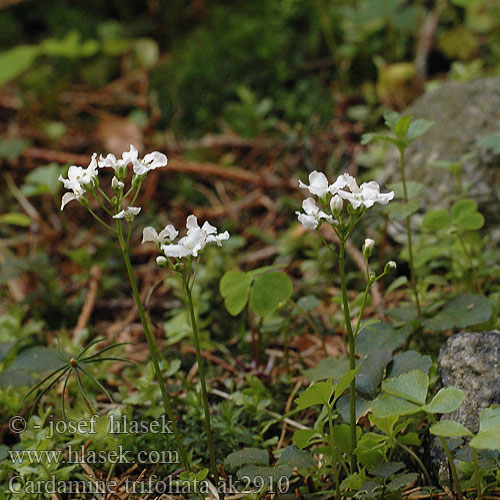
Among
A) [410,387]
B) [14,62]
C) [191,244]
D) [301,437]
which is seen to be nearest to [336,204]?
[191,244]

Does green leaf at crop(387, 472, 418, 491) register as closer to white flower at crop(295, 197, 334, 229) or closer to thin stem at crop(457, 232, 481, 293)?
white flower at crop(295, 197, 334, 229)

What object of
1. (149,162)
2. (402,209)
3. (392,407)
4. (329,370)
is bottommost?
(329,370)

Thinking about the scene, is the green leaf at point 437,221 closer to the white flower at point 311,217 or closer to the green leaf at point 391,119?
the green leaf at point 391,119

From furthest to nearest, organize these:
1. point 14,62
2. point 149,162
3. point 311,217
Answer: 1. point 14,62
2. point 149,162
3. point 311,217

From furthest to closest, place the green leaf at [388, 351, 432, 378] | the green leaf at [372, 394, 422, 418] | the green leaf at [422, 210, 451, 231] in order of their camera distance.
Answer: the green leaf at [422, 210, 451, 231]
the green leaf at [388, 351, 432, 378]
the green leaf at [372, 394, 422, 418]

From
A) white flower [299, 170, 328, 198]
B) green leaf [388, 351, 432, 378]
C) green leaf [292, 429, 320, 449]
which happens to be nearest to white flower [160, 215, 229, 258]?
white flower [299, 170, 328, 198]

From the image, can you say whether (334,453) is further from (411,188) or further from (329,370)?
(411,188)
